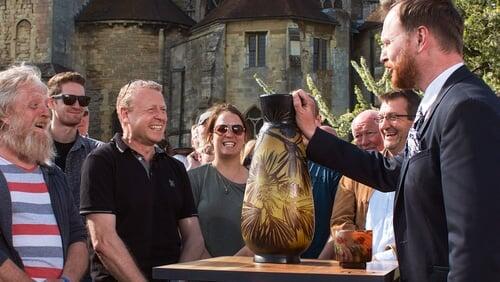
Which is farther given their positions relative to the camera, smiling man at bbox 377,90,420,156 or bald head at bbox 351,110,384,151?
bald head at bbox 351,110,384,151

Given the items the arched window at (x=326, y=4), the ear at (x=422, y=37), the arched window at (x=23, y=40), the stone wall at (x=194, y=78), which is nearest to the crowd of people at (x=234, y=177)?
the ear at (x=422, y=37)

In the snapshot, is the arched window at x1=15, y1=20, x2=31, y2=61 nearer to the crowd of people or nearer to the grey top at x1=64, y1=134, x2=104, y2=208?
the crowd of people

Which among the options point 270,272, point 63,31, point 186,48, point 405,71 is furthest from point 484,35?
point 63,31

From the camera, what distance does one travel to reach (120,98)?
4.89 meters

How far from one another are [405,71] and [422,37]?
153 mm

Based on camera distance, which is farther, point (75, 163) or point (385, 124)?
point (75, 163)

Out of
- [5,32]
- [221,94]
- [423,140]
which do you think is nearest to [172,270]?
[423,140]

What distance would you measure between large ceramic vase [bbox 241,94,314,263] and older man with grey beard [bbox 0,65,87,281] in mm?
1754

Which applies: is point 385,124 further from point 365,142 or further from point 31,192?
point 31,192

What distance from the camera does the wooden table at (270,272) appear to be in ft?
8.87

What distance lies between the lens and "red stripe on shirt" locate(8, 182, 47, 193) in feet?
14.4

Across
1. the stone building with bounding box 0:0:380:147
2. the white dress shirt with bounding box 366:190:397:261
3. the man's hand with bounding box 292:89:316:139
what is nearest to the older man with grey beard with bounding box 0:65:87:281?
the white dress shirt with bounding box 366:190:397:261

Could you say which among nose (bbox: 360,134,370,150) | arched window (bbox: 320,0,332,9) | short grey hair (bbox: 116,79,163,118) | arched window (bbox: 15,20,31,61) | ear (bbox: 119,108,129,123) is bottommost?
nose (bbox: 360,134,370,150)

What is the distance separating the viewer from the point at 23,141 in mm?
4465
